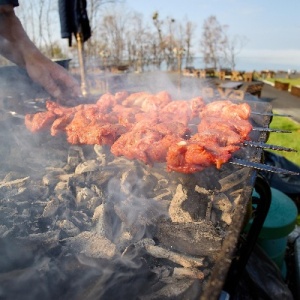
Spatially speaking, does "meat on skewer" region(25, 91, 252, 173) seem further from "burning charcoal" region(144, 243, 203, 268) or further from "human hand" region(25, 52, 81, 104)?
"burning charcoal" region(144, 243, 203, 268)

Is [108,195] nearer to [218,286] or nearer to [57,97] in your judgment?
[218,286]

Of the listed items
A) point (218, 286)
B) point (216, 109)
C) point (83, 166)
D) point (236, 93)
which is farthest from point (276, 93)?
point (218, 286)

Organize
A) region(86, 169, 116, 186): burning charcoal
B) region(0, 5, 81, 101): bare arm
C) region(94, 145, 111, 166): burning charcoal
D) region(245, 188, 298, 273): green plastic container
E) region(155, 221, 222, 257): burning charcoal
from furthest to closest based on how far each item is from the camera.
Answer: region(0, 5, 81, 101): bare arm < region(245, 188, 298, 273): green plastic container < region(94, 145, 111, 166): burning charcoal < region(86, 169, 116, 186): burning charcoal < region(155, 221, 222, 257): burning charcoal

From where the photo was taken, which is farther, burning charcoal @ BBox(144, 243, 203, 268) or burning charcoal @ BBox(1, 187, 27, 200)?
burning charcoal @ BBox(1, 187, 27, 200)

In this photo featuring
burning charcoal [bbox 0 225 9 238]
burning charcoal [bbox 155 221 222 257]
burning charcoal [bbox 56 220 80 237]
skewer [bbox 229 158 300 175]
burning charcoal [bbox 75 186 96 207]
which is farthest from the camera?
burning charcoal [bbox 75 186 96 207]

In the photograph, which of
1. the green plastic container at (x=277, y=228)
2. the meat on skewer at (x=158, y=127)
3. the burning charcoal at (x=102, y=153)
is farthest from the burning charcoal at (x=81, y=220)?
the green plastic container at (x=277, y=228)

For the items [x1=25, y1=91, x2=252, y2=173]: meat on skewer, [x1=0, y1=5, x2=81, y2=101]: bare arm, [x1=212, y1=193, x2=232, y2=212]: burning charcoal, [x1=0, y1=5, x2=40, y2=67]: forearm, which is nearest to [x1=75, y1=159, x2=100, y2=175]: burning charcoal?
[x1=25, y1=91, x2=252, y2=173]: meat on skewer

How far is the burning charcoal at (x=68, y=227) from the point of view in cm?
207

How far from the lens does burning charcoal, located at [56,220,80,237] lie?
2068 mm

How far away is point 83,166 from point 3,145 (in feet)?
3.72

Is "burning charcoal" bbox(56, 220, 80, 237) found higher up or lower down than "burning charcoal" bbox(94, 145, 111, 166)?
lower down

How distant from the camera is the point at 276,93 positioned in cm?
1833

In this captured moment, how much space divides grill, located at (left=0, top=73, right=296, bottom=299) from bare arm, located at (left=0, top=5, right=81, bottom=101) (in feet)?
3.48

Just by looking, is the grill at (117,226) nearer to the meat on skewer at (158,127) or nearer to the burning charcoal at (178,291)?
the burning charcoal at (178,291)
